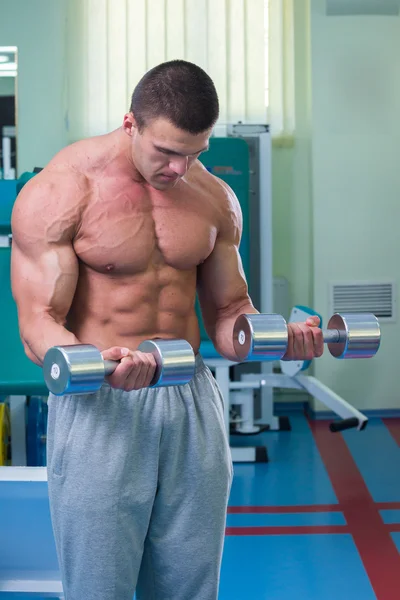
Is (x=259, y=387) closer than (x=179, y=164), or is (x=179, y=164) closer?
(x=179, y=164)

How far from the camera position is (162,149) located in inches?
56.2

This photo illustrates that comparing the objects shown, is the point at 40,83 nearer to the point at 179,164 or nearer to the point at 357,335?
the point at 179,164

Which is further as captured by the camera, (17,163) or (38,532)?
(17,163)

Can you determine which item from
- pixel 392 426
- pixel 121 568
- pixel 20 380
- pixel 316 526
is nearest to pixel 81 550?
pixel 121 568

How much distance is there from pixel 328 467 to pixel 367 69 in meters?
2.50

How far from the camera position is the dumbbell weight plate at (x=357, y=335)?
1543 mm

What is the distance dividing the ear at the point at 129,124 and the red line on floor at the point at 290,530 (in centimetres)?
205

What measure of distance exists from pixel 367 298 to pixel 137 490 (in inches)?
146

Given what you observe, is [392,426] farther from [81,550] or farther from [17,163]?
[81,550]

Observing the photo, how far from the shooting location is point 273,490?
3.58m

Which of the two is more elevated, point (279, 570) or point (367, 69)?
point (367, 69)

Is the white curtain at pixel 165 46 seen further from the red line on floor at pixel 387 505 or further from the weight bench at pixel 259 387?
the red line on floor at pixel 387 505

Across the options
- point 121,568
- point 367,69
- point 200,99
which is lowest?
point 121,568

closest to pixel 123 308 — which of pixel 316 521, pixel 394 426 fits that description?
pixel 316 521
